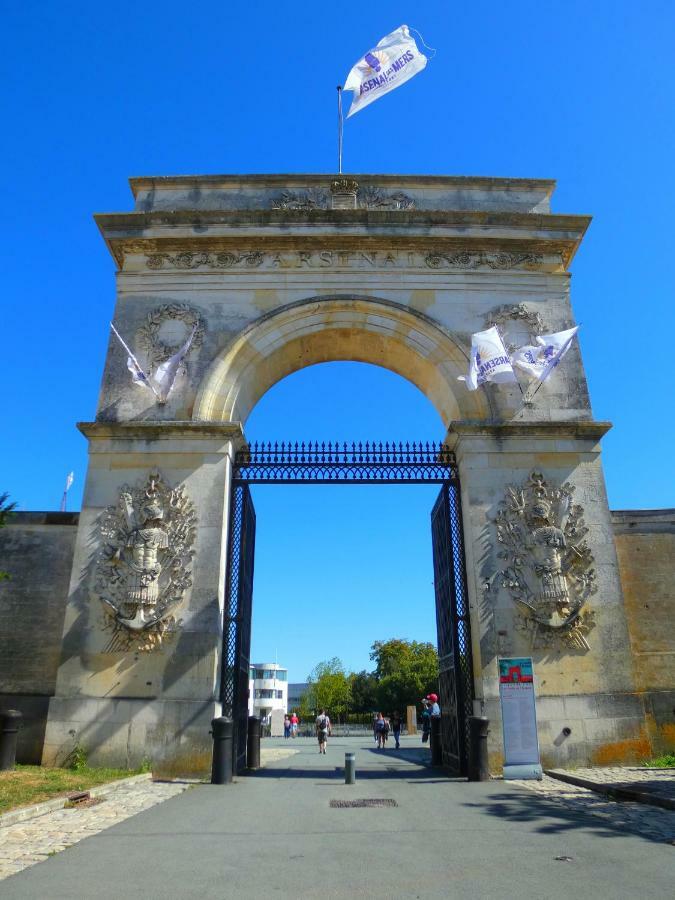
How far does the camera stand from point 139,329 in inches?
546

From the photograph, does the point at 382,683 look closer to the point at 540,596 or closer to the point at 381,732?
the point at 381,732

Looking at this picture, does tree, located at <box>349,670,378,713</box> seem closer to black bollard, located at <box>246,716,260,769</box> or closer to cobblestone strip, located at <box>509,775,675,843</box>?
black bollard, located at <box>246,716,260,769</box>

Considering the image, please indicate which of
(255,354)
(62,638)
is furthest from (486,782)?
(255,354)

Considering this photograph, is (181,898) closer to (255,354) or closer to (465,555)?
(465,555)

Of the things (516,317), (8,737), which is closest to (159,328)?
(516,317)

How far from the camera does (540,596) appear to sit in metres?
11.7

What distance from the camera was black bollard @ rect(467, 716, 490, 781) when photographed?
34.2 ft

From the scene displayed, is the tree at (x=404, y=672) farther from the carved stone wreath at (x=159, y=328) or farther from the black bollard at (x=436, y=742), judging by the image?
the carved stone wreath at (x=159, y=328)

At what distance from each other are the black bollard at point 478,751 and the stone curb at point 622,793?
4.22 ft

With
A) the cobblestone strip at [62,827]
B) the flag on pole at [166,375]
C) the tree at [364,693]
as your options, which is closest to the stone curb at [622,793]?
the cobblestone strip at [62,827]

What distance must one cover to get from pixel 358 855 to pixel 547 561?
24.8 ft

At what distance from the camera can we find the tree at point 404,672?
54.9 meters

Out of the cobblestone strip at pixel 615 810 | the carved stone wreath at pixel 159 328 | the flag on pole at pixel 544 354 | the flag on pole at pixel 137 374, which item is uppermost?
the carved stone wreath at pixel 159 328

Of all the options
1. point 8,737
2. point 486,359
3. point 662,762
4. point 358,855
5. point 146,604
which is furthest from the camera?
point 486,359
